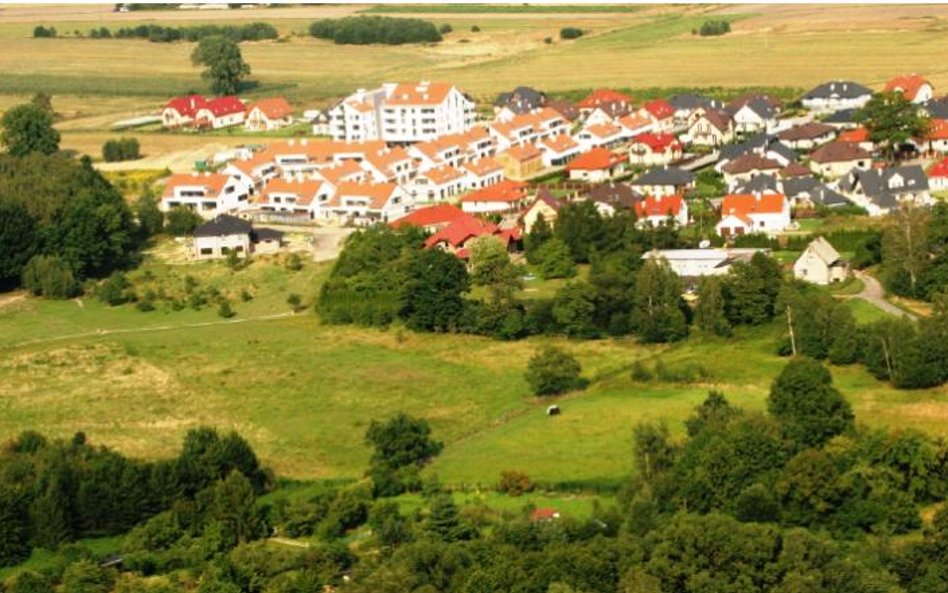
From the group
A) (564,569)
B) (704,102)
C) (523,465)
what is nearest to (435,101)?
(704,102)

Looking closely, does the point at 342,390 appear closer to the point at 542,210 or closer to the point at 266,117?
the point at 542,210

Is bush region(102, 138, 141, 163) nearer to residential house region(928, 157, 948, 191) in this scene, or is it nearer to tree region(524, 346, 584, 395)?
residential house region(928, 157, 948, 191)

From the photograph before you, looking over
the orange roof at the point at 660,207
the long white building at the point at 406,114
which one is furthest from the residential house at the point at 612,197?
the long white building at the point at 406,114

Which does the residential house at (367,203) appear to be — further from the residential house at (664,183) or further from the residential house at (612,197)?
the residential house at (664,183)

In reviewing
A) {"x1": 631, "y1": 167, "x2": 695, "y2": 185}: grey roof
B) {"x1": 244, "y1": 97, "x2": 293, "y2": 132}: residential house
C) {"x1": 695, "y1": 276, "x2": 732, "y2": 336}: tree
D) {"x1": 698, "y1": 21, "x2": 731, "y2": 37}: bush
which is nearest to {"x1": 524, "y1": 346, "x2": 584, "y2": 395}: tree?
{"x1": 695, "y1": 276, "x2": 732, "y2": 336}: tree

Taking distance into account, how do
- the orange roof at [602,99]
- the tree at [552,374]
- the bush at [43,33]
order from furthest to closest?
the bush at [43,33] < the orange roof at [602,99] < the tree at [552,374]

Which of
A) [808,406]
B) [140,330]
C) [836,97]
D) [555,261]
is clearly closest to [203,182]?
[140,330]


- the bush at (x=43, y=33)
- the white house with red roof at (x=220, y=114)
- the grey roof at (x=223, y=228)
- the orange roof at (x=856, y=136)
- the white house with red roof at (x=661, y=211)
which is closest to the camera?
the white house with red roof at (x=661, y=211)

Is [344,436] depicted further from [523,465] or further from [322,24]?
[322,24]
